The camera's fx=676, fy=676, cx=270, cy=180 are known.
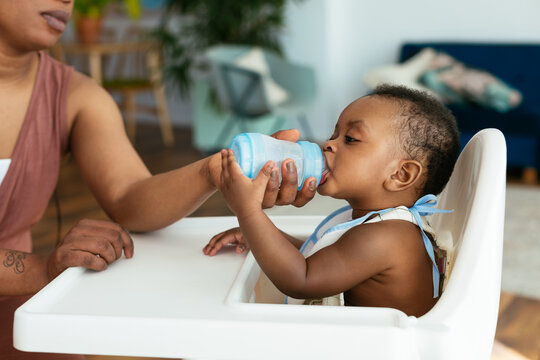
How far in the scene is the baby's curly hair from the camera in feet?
2.91

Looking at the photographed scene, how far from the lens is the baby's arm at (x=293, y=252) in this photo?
75 cm

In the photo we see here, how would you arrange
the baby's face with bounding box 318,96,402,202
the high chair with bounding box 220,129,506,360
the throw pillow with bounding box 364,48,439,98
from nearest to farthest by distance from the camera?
the high chair with bounding box 220,129,506,360, the baby's face with bounding box 318,96,402,202, the throw pillow with bounding box 364,48,439,98

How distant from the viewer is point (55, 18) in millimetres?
1062

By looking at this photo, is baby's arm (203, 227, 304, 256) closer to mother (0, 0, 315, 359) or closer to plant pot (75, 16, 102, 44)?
mother (0, 0, 315, 359)

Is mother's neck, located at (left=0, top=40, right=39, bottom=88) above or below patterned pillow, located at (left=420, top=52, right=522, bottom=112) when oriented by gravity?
above

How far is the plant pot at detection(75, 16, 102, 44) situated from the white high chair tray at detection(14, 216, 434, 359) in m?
5.14

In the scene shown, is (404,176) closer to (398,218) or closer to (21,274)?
(398,218)

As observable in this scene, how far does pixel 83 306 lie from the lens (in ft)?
2.33

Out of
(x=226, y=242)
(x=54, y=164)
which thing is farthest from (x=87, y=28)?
(x=226, y=242)

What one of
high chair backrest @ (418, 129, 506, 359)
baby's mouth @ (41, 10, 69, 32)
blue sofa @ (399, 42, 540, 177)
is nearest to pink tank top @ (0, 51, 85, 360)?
baby's mouth @ (41, 10, 69, 32)

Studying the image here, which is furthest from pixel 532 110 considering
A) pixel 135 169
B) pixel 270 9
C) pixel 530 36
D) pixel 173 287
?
pixel 173 287

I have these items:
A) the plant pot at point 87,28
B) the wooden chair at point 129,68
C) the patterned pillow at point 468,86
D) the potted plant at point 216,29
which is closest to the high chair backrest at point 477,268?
the patterned pillow at point 468,86

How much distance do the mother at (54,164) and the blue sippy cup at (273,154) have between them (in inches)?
1.2

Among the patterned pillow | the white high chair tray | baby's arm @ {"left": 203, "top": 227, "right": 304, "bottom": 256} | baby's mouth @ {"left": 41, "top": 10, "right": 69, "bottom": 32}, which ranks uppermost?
baby's mouth @ {"left": 41, "top": 10, "right": 69, "bottom": 32}
